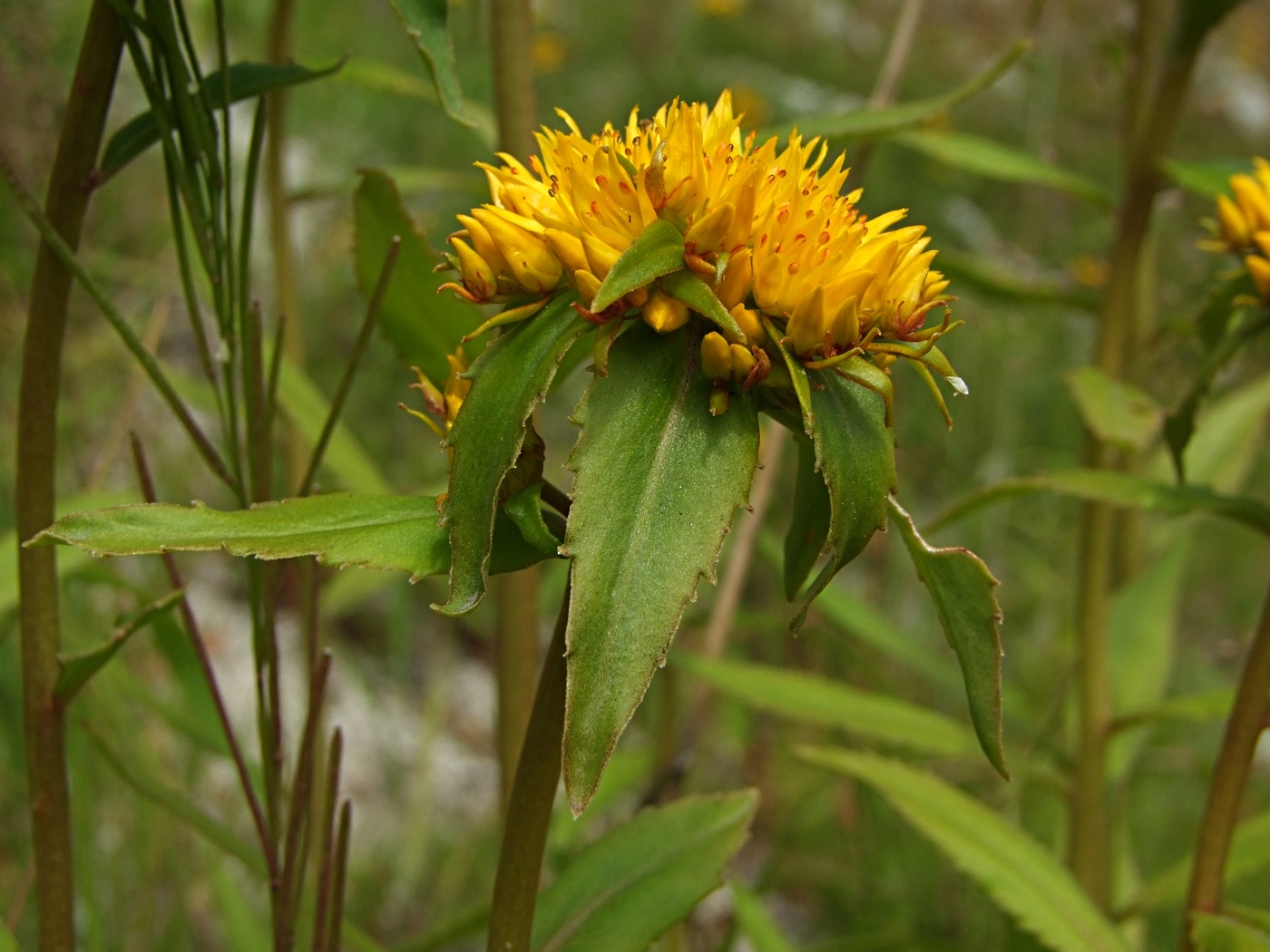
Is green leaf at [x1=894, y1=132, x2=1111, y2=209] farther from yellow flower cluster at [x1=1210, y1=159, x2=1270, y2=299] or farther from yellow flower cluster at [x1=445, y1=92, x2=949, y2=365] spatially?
yellow flower cluster at [x1=445, y1=92, x2=949, y2=365]

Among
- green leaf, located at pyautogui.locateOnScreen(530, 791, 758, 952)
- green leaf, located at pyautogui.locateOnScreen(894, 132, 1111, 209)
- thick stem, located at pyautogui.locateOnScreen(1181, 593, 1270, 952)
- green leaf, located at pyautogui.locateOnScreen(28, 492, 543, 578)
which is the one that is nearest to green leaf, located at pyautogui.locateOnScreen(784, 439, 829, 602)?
green leaf, located at pyautogui.locateOnScreen(28, 492, 543, 578)

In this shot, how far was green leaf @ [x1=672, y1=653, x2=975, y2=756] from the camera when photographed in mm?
1513

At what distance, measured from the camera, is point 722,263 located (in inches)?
23.9

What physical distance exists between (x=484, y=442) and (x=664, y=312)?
0.11m

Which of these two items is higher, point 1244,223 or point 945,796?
point 1244,223

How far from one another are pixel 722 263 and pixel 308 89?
4.04m

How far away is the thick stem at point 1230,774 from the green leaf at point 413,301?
0.68 metres

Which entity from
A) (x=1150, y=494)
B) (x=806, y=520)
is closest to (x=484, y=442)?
(x=806, y=520)

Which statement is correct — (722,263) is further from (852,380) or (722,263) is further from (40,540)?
(40,540)

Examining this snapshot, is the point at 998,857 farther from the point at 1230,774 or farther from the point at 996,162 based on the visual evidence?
the point at 996,162

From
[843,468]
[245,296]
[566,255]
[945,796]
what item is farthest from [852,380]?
[945,796]

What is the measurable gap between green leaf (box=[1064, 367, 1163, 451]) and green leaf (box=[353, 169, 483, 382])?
771mm

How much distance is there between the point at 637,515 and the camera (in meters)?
0.58

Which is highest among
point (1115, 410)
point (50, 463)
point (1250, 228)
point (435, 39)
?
point (435, 39)
